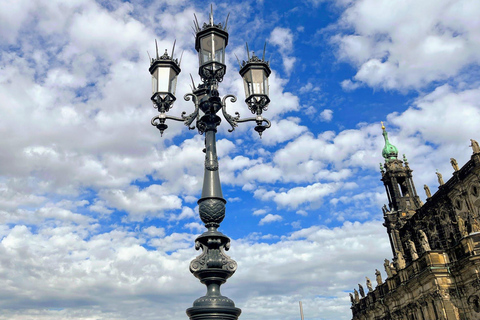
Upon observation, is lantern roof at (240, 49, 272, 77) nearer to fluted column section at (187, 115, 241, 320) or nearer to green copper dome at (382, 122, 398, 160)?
fluted column section at (187, 115, 241, 320)

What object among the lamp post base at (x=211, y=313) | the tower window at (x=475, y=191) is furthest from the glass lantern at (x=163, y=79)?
the tower window at (x=475, y=191)

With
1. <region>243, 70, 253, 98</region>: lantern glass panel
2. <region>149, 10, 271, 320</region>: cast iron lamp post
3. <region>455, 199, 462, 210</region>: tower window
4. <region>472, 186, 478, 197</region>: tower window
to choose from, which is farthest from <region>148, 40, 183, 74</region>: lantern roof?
<region>455, 199, 462, 210</region>: tower window

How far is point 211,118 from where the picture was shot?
9.47 m

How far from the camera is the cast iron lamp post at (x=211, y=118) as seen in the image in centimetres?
764

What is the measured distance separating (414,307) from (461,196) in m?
12.5

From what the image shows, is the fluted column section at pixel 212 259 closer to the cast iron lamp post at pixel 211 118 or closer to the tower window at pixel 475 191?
the cast iron lamp post at pixel 211 118

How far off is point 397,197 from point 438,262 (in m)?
26.4

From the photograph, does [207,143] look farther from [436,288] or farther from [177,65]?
[436,288]

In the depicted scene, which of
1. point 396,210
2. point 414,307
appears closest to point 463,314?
point 414,307

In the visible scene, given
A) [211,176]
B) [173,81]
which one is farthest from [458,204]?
[211,176]

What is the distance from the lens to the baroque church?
33.7m

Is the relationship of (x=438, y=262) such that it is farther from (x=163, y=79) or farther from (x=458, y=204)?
(x=163, y=79)

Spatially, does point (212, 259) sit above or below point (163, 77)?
below

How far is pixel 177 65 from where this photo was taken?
10.2 metres
